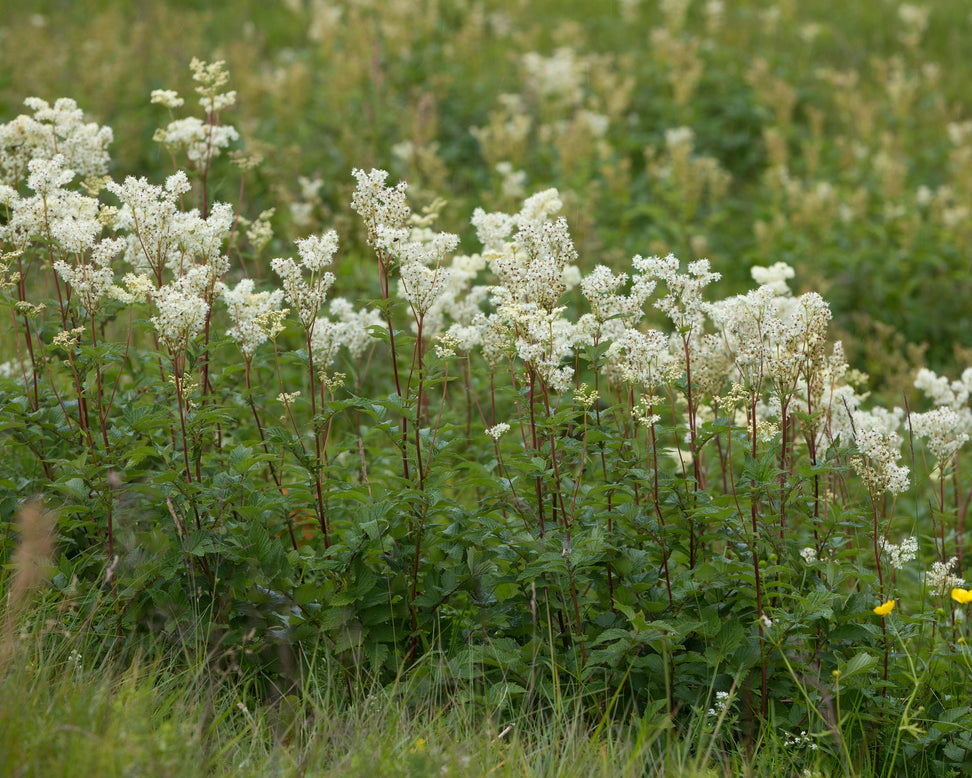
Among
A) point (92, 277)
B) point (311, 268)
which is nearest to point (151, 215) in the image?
point (92, 277)

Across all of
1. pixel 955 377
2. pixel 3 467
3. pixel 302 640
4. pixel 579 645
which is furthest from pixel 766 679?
pixel 955 377

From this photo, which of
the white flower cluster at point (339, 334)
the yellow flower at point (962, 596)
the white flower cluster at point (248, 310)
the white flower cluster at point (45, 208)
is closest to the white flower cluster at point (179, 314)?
the white flower cluster at point (248, 310)

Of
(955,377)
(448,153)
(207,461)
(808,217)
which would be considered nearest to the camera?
(207,461)

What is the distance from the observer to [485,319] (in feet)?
11.7

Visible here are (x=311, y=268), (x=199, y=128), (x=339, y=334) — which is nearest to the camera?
(x=311, y=268)

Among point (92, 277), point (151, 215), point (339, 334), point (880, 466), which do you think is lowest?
point (880, 466)

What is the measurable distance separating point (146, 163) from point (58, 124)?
5.05 m

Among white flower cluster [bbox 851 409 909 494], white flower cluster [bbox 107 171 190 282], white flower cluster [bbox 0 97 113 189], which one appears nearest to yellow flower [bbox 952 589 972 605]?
white flower cluster [bbox 851 409 909 494]

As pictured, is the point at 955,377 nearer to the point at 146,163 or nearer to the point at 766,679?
the point at 766,679

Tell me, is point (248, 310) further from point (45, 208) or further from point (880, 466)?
point (880, 466)

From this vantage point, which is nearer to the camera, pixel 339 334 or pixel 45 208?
pixel 45 208

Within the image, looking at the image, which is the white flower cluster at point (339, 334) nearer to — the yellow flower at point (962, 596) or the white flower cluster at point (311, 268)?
the white flower cluster at point (311, 268)

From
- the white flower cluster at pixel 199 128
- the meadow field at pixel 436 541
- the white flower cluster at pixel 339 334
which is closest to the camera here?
the meadow field at pixel 436 541

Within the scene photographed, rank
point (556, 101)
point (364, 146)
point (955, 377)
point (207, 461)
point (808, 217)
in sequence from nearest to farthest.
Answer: point (207, 461)
point (955, 377)
point (808, 217)
point (364, 146)
point (556, 101)
